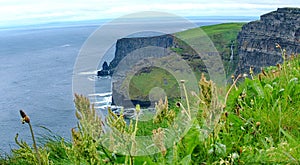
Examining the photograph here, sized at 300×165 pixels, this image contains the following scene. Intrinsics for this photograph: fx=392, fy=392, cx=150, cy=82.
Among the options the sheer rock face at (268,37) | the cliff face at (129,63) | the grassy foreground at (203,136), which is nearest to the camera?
the grassy foreground at (203,136)

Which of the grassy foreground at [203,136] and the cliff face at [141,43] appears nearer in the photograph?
the grassy foreground at [203,136]

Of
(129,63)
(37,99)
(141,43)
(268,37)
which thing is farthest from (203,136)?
(268,37)

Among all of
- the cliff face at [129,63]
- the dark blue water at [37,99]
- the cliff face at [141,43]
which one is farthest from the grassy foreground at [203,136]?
the dark blue water at [37,99]

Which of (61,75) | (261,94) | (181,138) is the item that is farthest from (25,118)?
(61,75)

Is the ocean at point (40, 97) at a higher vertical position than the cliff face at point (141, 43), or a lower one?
lower

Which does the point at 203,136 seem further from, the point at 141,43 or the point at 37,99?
the point at 37,99

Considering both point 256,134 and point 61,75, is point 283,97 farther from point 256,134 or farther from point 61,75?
point 61,75

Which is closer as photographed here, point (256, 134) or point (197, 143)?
point (197, 143)

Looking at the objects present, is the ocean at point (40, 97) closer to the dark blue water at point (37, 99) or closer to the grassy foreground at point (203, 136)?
the dark blue water at point (37, 99)
